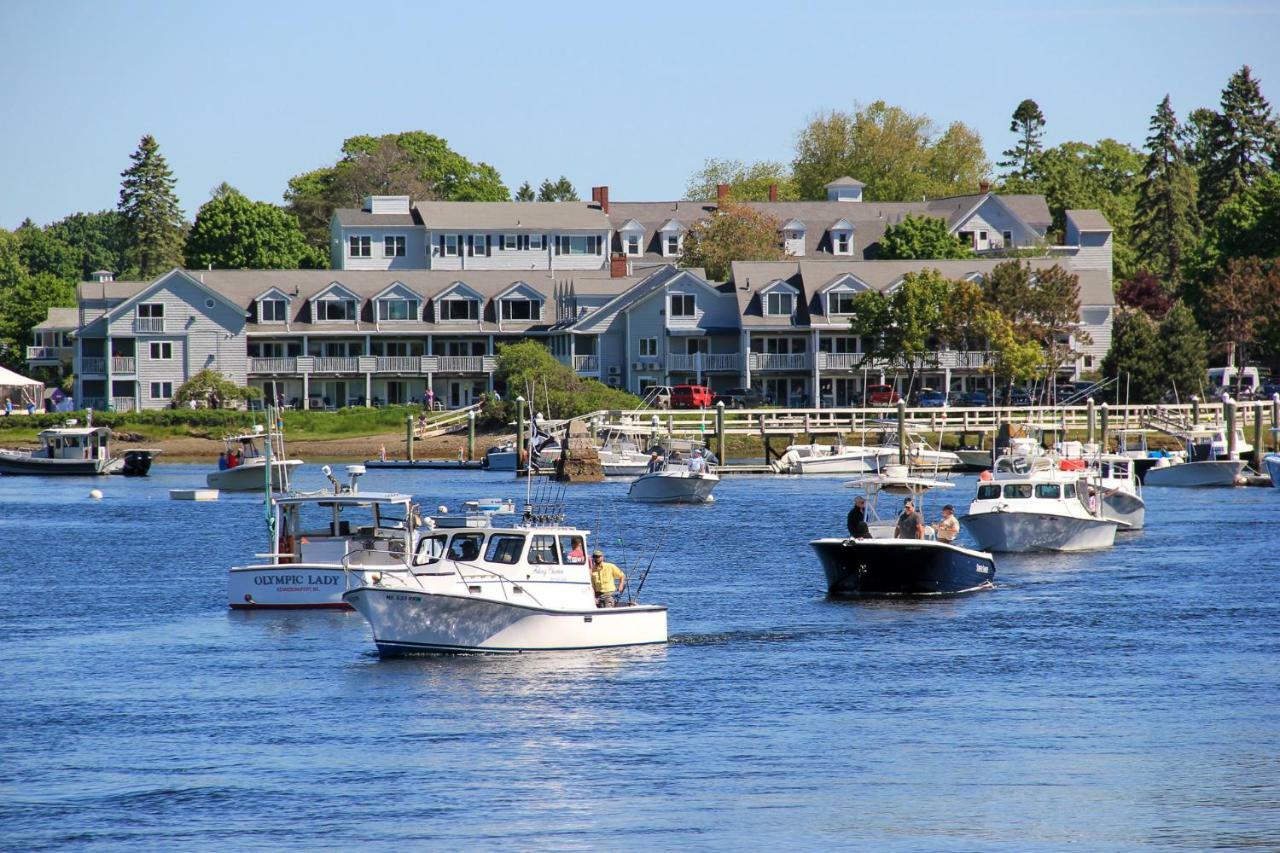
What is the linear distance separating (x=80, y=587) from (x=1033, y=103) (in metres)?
142

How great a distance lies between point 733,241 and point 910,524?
9355cm

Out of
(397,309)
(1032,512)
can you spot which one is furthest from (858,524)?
(397,309)

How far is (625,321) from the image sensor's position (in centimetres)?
11912

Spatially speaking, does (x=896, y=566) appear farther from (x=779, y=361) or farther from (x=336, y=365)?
(x=336, y=365)

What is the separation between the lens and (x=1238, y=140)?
15050 centimetres

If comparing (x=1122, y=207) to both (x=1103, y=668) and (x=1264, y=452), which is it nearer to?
(x=1264, y=452)

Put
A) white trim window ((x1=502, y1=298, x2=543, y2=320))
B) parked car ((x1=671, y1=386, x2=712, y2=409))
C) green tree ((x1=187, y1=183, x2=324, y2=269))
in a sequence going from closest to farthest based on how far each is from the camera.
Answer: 1. parked car ((x1=671, y1=386, x2=712, y2=409))
2. white trim window ((x1=502, y1=298, x2=543, y2=320))
3. green tree ((x1=187, y1=183, x2=324, y2=269))

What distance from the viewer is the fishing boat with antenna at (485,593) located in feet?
113

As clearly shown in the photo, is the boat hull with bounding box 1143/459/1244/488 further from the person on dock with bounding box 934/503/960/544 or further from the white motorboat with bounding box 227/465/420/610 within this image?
the white motorboat with bounding box 227/465/420/610

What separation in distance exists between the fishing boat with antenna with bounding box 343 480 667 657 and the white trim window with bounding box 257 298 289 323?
3426 inches

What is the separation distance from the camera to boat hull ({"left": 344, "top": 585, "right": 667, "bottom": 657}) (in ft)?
114

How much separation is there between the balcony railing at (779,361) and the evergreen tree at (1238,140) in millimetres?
51957

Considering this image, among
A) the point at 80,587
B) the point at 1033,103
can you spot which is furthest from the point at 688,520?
the point at 1033,103

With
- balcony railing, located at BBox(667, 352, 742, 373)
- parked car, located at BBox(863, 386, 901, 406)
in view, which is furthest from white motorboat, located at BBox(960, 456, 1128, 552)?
balcony railing, located at BBox(667, 352, 742, 373)
